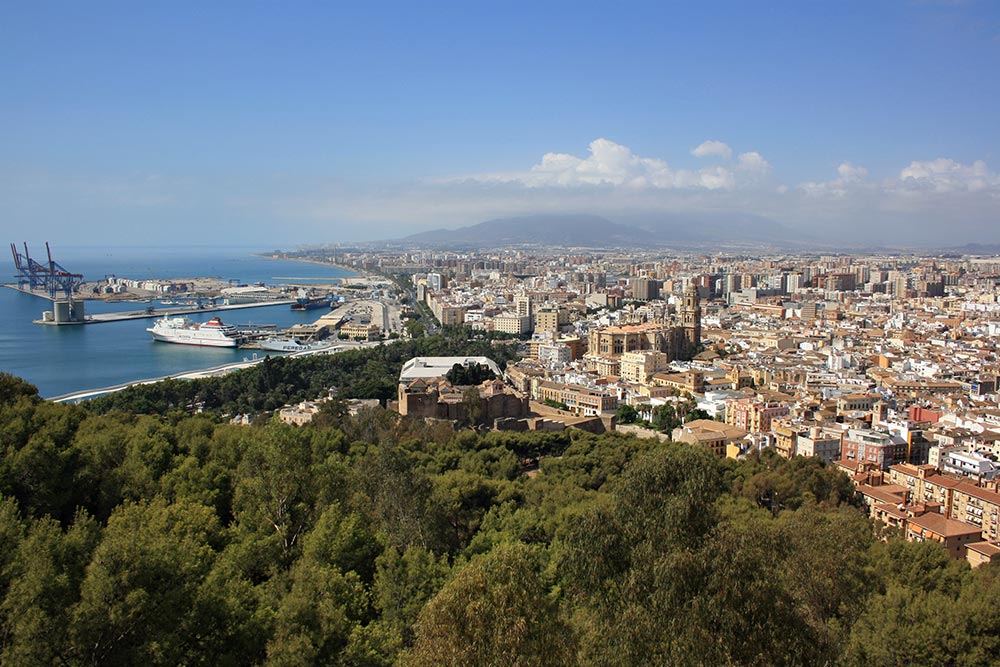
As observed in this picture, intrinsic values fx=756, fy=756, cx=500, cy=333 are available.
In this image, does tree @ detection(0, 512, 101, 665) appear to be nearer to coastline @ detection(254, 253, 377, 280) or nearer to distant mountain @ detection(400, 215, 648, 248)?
coastline @ detection(254, 253, 377, 280)

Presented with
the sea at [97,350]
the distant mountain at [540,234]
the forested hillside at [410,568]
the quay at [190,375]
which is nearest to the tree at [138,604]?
the forested hillside at [410,568]

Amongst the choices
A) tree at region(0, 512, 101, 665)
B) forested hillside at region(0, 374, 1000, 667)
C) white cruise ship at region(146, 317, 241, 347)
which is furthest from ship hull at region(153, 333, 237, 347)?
tree at region(0, 512, 101, 665)

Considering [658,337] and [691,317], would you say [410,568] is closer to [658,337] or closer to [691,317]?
[658,337]

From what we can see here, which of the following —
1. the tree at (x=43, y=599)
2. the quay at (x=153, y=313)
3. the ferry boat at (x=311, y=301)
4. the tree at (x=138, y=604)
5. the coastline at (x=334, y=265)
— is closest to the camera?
the tree at (x=43, y=599)

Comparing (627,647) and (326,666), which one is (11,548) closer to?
(326,666)

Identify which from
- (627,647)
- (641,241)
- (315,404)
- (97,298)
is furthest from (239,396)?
(641,241)

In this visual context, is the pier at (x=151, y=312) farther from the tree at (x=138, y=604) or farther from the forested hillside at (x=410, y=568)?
the tree at (x=138, y=604)

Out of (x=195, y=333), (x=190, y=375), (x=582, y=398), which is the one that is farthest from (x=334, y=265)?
(x=582, y=398)
